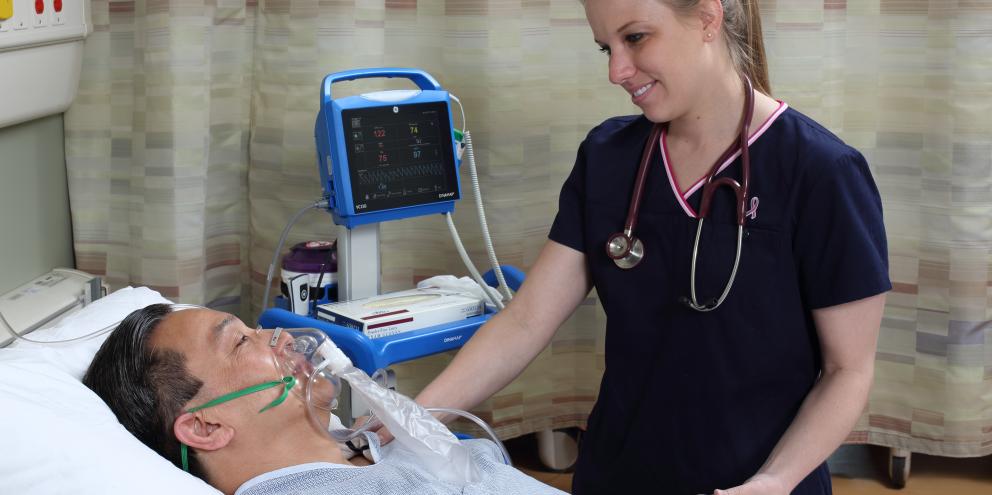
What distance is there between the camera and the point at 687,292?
5.46 ft

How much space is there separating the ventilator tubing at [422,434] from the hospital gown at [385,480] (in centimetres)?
2

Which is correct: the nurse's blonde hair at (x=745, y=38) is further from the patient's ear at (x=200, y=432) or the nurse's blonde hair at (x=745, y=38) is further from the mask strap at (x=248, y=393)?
the patient's ear at (x=200, y=432)

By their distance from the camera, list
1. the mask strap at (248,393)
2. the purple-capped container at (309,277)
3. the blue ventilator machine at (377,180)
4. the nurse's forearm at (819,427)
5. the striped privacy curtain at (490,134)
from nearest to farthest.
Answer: the nurse's forearm at (819,427) < the mask strap at (248,393) < the blue ventilator machine at (377,180) < the purple-capped container at (309,277) < the striped privacy curtain at (490,134)

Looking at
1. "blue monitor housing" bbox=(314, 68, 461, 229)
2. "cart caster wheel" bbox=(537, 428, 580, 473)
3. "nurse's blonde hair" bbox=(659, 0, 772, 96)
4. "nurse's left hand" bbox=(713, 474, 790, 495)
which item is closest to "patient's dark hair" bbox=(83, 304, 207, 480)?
"blue monitor housing" bbox=(314, 68, 461, 229)

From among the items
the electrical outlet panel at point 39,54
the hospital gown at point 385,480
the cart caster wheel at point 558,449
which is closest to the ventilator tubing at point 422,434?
the hospital gown at point 385,480

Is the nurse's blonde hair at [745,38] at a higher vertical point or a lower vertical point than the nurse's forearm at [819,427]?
higher

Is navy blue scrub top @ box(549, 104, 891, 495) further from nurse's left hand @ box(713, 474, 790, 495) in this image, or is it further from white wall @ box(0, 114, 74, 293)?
white wall @ box(0, 114, 74, 293)

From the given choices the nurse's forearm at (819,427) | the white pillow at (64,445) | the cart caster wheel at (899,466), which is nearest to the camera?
the white pillow at (64,445)

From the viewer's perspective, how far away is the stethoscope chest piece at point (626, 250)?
66.6 inches

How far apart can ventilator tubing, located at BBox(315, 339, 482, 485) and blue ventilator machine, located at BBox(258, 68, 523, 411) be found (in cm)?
32

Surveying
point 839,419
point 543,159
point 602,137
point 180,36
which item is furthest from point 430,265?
point 839,419

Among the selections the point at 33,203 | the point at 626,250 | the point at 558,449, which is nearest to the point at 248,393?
the point at 626,250

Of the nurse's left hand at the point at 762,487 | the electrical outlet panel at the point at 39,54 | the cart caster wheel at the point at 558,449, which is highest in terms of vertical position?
the electrical outlet panel at the point at 39,54

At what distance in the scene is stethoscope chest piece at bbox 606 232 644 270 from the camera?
1.69 m
